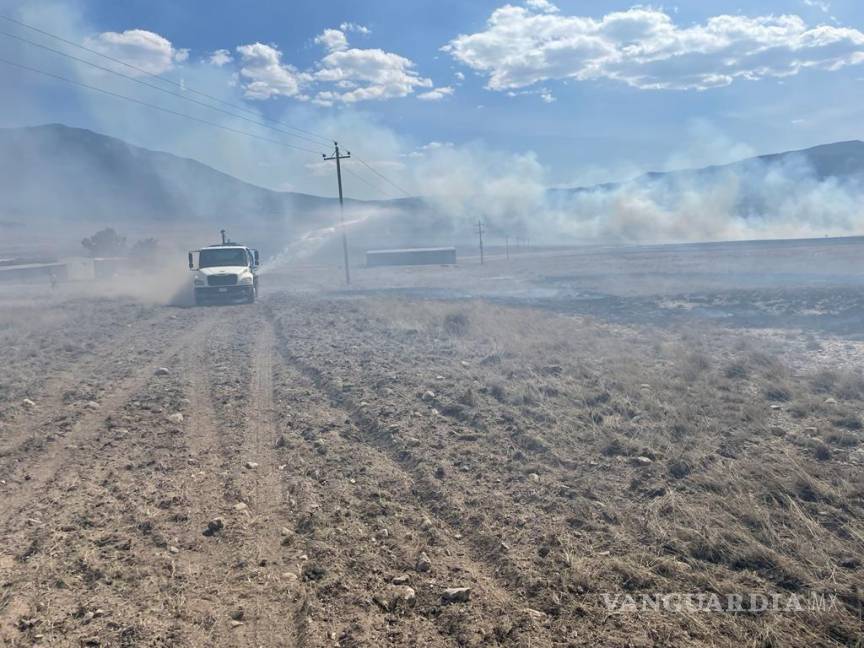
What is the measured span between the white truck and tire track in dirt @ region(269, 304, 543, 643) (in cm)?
1849

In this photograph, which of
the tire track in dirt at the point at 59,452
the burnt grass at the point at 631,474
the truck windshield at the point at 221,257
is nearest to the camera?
the burnt grass at the point at 631,474

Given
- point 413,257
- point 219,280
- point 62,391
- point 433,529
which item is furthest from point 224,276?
point 413,257

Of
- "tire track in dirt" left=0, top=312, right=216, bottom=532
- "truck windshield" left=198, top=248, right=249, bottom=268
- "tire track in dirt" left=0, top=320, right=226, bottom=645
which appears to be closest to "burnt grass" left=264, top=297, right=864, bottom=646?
"tire track in dirt" left=0, top=320, right=226, bottom=645

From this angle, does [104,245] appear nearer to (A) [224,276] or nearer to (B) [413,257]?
(B) [413,257]

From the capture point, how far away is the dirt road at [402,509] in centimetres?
454

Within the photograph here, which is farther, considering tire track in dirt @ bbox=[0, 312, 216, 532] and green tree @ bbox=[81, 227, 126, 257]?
green tree @ bbox=[81, 227, 126, 257]

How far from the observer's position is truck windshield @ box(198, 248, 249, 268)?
1145 inches

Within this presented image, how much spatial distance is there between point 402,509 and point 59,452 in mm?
4957

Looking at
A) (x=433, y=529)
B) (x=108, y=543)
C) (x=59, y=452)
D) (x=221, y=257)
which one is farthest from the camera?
(x=221, y=257)

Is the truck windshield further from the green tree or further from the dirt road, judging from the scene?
A: the green tree

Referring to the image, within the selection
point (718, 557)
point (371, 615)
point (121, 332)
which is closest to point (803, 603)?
point (718, 557)

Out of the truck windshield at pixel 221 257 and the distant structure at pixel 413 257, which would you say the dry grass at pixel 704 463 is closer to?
the truck windshield at pixel 221 257

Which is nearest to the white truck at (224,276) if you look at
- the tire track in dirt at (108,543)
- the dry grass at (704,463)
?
the dry grass at (704,463)

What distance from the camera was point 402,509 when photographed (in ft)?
21.4
